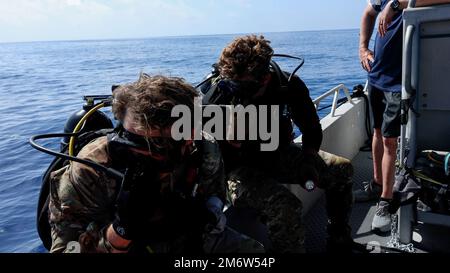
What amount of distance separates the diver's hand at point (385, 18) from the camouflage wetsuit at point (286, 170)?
2.14ft

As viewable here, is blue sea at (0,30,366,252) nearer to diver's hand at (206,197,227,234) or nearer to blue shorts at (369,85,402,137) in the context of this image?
diver's hand at (206,197,227,234)

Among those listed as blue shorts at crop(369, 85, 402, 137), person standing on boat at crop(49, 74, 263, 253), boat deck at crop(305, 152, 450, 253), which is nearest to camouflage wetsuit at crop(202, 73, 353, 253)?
boat deck at crop(305, 152, 450, 253)

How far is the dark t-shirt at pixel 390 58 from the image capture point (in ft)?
8.75

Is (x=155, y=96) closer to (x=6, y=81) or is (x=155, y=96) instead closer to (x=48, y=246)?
(x=48, y=246)

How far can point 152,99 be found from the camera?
5.29ft

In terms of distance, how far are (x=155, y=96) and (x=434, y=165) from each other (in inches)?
60.7

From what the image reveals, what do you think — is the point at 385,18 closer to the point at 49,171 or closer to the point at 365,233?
the point at 365,233

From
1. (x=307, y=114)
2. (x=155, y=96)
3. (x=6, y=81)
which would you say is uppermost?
(x=155, y=96)

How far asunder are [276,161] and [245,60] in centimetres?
70

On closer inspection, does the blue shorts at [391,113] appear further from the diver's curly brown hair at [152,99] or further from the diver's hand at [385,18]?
the diver's curly brown hair at [152,99]

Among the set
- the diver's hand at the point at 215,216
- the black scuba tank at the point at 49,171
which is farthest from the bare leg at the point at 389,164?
the black scuba tank at the point at 49,171

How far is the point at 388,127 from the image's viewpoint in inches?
107

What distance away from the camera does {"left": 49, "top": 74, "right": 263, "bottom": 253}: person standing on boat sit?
5.08 feet
